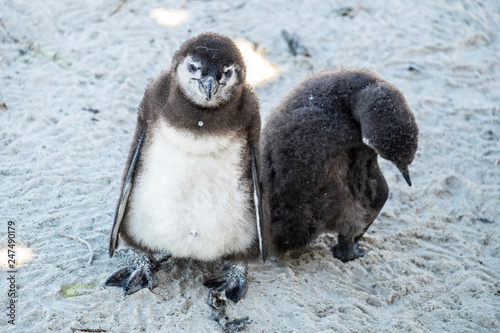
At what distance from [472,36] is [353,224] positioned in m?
3.66

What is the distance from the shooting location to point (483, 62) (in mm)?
6301

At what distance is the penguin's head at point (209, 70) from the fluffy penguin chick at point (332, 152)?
67cm

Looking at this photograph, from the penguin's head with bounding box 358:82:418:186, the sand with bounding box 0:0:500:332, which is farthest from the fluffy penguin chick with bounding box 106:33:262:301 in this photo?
the penguin's head with bounding box 358:82:418:186

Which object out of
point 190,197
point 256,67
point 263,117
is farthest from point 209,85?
point 256,67

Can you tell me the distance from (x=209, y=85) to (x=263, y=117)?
7.70 ft

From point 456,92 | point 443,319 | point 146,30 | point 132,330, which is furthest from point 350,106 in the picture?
point 146,30

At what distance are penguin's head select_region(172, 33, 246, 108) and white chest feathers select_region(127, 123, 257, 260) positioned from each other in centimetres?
21

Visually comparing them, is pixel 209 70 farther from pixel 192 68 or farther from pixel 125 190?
pixel 125 190

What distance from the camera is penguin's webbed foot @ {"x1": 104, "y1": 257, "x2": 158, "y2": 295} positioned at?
3336 mm

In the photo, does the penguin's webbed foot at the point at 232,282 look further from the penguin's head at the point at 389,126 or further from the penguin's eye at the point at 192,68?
the penguin's eye at the point at 192,68

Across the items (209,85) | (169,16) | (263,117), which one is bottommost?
(263,117)

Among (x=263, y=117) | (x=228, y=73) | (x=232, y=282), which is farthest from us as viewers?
(x=263, y=117)

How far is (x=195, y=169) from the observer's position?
10.5 ft

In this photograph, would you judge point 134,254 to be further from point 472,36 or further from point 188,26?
point 472,36
